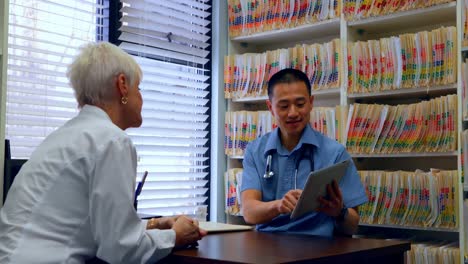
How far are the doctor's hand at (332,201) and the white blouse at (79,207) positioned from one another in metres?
0.80

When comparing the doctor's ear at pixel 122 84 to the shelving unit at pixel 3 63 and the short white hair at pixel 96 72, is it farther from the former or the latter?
the shelving unit at pixel 3 63

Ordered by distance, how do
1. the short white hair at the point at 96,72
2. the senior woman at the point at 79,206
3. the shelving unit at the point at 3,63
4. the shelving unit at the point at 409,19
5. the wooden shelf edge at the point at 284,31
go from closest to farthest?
the senior woman at the point at 79,206 < the short white hair at the point at 96,72 < the shelving unit at the point at 3,63 < the shelving unit at the point at 409,19 < the wooden shelf edge at the point at 284,31

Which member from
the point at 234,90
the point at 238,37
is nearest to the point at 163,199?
the point at 234,90

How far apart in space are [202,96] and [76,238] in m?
2.47

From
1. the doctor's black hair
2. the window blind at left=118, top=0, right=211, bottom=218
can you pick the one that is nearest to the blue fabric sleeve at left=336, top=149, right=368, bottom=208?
the doctor's black hair

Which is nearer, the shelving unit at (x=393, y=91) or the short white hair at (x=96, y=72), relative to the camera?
the short white hair at (x=96, y=72)

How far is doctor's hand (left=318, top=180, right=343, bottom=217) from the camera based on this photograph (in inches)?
85.0

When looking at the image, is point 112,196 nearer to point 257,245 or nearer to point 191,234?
point 191,234

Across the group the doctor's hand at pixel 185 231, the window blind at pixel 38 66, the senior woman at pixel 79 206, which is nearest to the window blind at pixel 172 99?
the window blind at pixel 38 66

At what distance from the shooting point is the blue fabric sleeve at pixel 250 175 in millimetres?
2543

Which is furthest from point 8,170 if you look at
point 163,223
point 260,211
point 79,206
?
point 260,211

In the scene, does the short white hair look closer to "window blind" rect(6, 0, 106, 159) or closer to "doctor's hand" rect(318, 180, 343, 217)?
"doctor's hand" rect(318, 180, 343, 217)

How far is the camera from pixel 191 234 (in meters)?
1.74

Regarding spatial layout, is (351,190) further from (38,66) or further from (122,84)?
(38,66)
